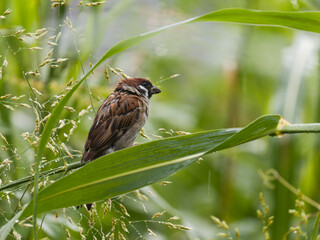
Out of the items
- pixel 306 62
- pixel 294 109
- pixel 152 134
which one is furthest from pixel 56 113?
pixel 306 62

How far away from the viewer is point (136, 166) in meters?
1.35

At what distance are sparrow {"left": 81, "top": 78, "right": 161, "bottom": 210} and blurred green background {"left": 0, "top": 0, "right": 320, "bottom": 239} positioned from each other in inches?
3.6

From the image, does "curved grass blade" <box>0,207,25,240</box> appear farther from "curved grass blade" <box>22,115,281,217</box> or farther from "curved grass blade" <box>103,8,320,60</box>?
"curved grass blade" <box>103,8,320,60</box>

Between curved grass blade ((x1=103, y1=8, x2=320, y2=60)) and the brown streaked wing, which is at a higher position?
curved grass blade ((x1=103, y1=8, x2=320, y2=60))

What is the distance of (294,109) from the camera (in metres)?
2.92

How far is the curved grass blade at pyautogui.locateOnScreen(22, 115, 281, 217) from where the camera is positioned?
131cm

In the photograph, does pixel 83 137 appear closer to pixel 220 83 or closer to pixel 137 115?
pixel 137 115

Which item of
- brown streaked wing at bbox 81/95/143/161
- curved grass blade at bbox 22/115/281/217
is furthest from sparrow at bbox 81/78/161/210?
curved grass blade at bbox 22/115/281/217

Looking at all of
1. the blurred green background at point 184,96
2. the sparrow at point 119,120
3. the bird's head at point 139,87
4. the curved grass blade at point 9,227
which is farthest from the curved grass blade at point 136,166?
the bird's head at point 139,87

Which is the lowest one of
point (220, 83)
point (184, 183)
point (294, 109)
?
point (184, 183)

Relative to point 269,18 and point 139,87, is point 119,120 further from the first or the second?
point 269,18

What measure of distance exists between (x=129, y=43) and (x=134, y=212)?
200 cm

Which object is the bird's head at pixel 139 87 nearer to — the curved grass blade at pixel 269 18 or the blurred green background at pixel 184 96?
the blurred green background at pixel 184 96

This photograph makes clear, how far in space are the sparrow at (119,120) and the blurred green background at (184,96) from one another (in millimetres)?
91
